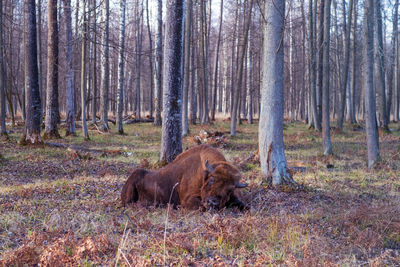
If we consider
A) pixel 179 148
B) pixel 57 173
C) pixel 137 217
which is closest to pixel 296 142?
pixel 179 148

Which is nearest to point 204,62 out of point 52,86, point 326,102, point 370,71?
point 52,86

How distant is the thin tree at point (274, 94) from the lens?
7297 mm

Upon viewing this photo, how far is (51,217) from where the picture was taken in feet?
17.1

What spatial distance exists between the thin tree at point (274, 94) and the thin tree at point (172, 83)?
283 centimetres

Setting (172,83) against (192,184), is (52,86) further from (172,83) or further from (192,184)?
(192,184)

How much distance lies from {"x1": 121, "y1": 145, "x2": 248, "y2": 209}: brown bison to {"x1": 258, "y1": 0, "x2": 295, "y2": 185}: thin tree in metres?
1.63

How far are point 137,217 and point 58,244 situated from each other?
161 cm

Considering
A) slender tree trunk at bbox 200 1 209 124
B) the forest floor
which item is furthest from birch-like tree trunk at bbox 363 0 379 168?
slender tree trunk at bbox 200 1 209 124

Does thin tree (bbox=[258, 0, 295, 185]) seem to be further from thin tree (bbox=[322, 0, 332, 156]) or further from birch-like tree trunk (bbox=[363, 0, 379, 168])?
thin tree (bbox=[322, 0, 332, 156])

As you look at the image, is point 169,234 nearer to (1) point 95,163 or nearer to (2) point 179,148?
(2) point 179,148

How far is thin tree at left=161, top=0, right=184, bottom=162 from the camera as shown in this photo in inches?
368

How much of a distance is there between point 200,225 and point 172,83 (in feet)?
16.9

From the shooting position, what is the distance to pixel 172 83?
30.7ft

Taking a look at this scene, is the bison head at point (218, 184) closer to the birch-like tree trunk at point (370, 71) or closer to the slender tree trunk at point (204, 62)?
the birch-like tree trunk at point (370, 71)
